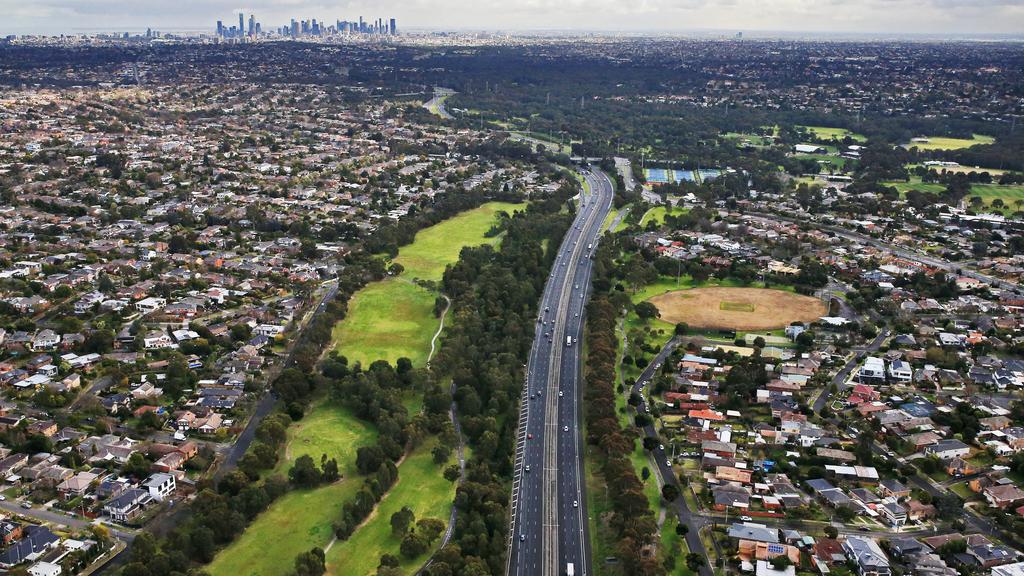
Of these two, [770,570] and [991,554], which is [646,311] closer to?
[770,570]

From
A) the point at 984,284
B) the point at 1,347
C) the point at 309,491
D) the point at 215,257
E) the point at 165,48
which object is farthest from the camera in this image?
the point at 165,48

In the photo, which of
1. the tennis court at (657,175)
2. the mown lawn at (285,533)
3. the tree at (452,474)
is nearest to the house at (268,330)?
the mown lawn at (285,533)

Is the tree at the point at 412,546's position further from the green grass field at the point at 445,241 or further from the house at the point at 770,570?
the green grass field at the point at 445,241

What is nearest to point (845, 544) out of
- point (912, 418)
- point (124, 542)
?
point (912, 418)

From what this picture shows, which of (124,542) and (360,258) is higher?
(360,258)

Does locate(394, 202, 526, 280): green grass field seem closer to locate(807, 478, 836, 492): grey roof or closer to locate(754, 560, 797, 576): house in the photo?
locate(807, 478, 836, 492): grey roof

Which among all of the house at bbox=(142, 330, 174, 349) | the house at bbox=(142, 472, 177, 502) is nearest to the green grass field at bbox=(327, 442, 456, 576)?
the house at bbox=(142, 472, 177, 502)

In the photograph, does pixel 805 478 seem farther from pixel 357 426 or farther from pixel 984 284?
pixel 984 284
